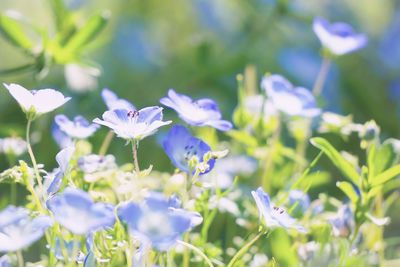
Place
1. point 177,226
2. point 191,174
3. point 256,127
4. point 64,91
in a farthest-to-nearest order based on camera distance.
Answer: point 64,91
point 256,127
point 191,174
point 177,226

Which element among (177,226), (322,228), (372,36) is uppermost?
(177,226)

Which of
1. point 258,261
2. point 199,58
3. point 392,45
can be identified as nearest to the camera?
point 258,261

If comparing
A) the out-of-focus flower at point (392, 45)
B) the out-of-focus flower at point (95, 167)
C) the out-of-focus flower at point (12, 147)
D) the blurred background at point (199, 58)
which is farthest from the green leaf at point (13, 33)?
the out-of-focus flower at point (392, 45)

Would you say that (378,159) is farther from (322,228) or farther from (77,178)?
(77,178)

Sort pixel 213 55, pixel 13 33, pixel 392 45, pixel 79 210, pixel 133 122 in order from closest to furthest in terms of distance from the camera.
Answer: pixel 79 210
pixel 133 122
pixel 13 33
pixel 213 55
pixel 392 45

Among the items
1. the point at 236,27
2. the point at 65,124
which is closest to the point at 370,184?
the point at 65,124

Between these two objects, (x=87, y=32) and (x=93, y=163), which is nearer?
(x=93, y=163)

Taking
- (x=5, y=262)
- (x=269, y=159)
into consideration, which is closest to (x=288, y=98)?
(x=269, y=159)

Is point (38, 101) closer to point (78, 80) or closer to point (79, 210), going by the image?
point (79, 210)
